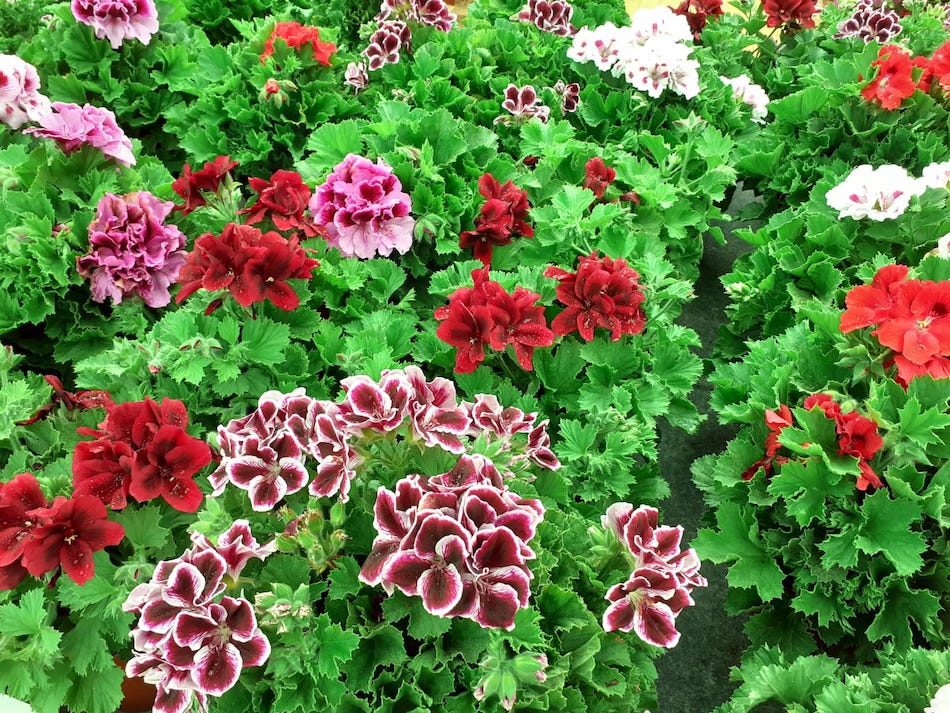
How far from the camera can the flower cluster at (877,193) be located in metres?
2.30

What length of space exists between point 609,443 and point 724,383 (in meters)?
0.57

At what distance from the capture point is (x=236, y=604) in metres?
1.11

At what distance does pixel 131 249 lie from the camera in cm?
198

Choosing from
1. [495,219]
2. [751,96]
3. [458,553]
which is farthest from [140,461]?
[751,96]

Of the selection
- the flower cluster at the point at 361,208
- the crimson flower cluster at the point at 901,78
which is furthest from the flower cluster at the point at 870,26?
the flower cluster at the point at 361,208

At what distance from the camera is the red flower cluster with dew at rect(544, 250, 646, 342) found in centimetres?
183

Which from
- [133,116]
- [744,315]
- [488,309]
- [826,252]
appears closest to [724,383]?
[744,315]

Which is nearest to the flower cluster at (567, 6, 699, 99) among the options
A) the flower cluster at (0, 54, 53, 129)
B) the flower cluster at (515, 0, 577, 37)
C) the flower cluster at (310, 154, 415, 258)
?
the flower cluster at (515, 0, 577, 37)

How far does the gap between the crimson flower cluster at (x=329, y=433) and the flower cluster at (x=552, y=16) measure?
246 cm

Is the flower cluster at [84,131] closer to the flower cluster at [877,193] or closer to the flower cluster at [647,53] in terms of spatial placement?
the flower cluster at [647,53]

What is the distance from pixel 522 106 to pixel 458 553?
2070 mm

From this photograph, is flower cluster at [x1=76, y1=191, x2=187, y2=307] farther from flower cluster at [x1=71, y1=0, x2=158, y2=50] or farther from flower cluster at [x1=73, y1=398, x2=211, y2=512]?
flower cluster at [x1=71, y1=0, x2=158, y2=50]

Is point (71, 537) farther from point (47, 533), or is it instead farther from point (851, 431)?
point (851, 431)

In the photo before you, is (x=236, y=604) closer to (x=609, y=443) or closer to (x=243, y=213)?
(x=609, y=443)
